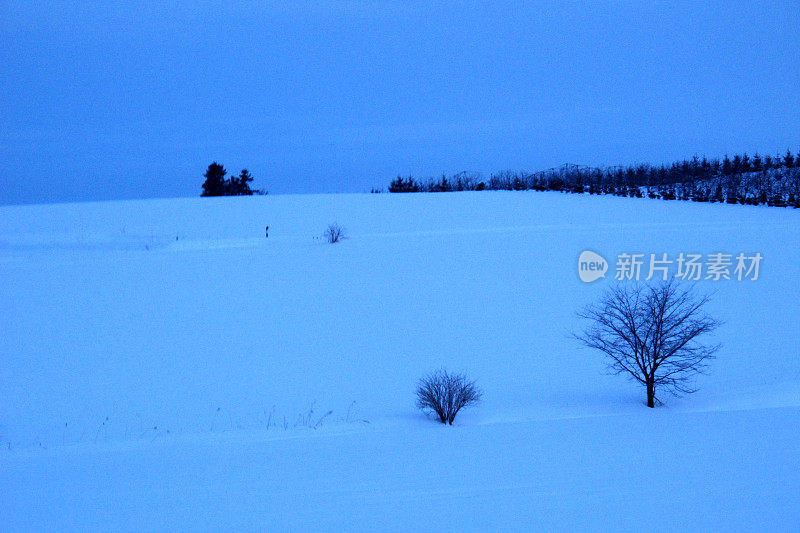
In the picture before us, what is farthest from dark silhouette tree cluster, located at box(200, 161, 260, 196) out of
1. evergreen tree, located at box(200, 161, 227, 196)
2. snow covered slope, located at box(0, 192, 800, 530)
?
snow covered slope, located at box(0, 192, 800, 530)

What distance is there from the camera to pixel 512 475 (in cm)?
500

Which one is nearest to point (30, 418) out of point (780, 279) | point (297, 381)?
point (297, 381)

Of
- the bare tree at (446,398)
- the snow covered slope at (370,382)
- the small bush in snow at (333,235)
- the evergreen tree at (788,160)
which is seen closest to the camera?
the snow covered slope at (370,382)

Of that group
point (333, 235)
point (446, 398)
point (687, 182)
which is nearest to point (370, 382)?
point (446, 398)

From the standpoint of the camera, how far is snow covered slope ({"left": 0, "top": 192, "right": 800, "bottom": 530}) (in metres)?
4.54

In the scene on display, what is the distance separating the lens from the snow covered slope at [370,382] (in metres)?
4.54

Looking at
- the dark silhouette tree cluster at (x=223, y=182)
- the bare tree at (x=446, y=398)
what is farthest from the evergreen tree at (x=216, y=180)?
the bare tree at (x=446, y=398)

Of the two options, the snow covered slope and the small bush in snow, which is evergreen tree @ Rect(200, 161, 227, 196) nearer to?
the snow covered slope

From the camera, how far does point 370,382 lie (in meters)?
12.1

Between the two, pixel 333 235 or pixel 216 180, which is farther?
pixel 216 180

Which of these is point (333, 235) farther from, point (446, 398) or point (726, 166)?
point (726, 166)

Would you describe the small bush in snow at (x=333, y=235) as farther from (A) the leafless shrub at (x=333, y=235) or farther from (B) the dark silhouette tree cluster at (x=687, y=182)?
(B) the dark silhouette tree cluster at (x=687, y=182)

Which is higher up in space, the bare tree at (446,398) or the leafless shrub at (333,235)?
the leafless shrub at (333,235)

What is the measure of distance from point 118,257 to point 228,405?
16646 millimetres
